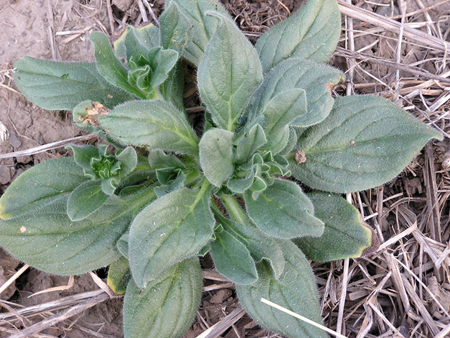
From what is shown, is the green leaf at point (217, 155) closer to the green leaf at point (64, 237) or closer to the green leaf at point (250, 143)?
the green leaf at point (250, 143)

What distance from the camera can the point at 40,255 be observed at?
2.94 m

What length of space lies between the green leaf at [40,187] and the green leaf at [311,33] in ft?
5.89

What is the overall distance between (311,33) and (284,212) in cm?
155

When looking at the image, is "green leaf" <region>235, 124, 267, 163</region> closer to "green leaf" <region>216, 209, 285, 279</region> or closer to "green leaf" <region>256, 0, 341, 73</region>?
"green leaf" <region>216, 209, 285, 279</region>

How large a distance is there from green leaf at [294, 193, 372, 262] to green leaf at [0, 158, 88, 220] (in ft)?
5.84

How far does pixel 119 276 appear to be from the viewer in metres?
3.26

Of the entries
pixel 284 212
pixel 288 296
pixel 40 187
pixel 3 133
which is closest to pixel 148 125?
pixel 284 212

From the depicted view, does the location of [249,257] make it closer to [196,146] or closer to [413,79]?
[196,146]

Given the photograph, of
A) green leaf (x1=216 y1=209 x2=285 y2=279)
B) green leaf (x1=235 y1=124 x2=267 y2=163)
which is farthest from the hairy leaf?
green leaf (x1=216 y1=209 x2=285 y2=279)

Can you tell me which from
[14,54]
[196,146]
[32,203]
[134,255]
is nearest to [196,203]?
[196,146]

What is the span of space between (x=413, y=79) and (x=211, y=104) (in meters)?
2.02

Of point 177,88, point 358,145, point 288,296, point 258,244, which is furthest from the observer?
point 177,88

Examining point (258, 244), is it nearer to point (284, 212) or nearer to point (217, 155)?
point (284, 212)

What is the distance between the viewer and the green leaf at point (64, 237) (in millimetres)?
2912
